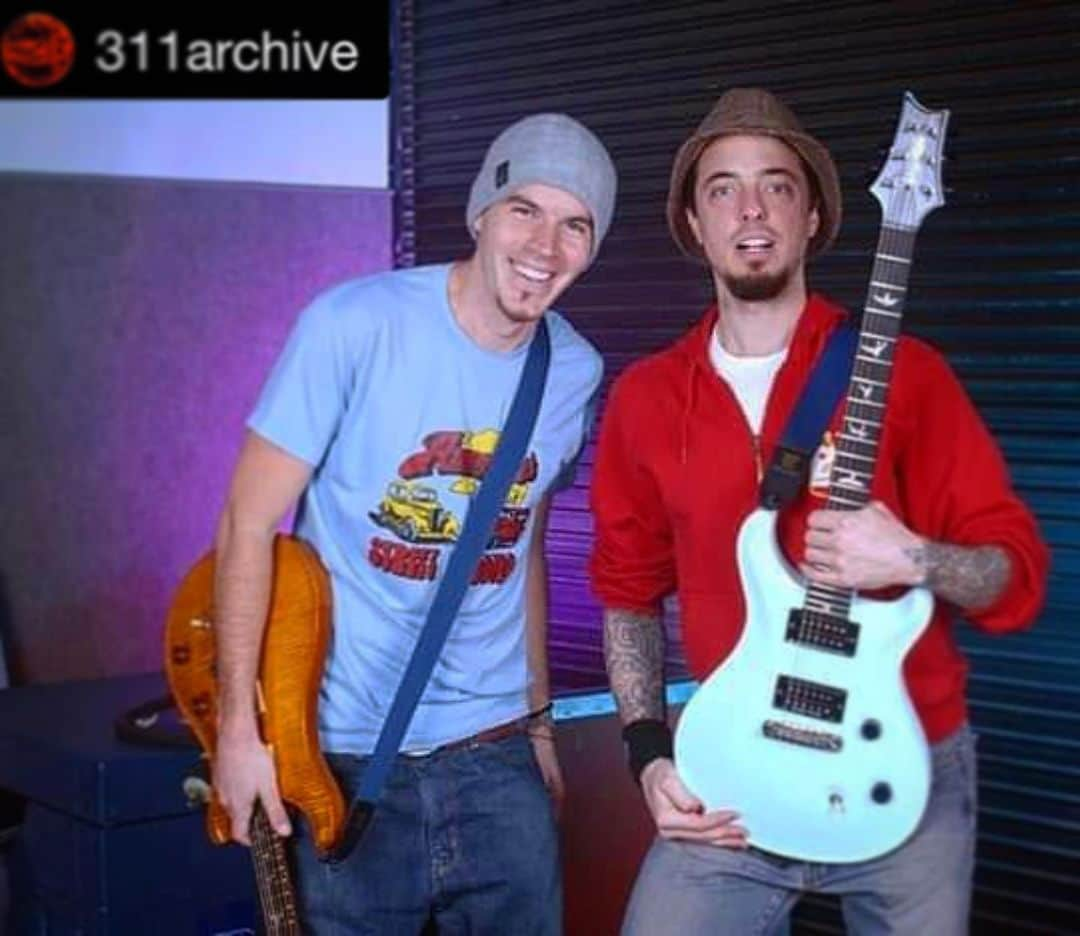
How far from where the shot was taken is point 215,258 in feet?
10.0

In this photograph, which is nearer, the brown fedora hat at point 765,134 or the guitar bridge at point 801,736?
the guitar bridge at point 801,736

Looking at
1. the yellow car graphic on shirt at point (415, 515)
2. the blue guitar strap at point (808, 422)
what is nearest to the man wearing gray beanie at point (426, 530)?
the yellow car graphic on shirt at point (415, 515)

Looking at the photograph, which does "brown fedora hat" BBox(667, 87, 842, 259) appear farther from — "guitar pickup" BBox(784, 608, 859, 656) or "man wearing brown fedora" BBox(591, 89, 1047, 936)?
"guitar pickup" BBox(784, 608, 859, 656)

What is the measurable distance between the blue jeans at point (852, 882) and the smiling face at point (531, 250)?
0.64 m

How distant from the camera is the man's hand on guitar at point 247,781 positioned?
2055 millimetres

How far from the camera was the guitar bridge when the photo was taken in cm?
183

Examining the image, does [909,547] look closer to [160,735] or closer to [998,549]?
[998,549]

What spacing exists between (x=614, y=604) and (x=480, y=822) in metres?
0.33

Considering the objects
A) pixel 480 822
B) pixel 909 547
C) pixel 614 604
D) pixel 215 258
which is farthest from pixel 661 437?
pixel 215 258

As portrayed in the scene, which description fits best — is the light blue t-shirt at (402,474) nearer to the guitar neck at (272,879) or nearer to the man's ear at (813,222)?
the guitar neck at (272,879)

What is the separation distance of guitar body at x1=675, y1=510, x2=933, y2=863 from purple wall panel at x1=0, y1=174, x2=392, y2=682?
1.33 m

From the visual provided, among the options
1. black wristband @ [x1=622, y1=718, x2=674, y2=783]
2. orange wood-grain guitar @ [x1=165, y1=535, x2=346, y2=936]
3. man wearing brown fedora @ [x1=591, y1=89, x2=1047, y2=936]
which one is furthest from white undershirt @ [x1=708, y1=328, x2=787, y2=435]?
orange wood-grain guitar @ [x1=165, y1=535, x2=346, y2=936]

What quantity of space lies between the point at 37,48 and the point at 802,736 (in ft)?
4.51

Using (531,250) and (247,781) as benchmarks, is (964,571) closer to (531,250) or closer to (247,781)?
(531,250)
